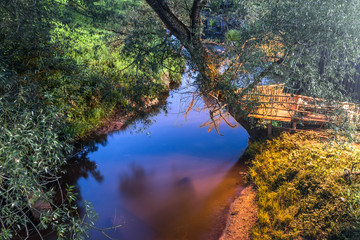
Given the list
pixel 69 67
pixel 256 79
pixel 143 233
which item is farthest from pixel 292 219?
pixel 69 67

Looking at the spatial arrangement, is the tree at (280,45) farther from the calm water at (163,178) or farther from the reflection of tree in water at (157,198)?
the reflection of tree in water at (157,198)

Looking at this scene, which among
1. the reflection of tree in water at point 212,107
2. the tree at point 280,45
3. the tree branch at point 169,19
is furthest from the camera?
the reflection of tree in water at point 212,107

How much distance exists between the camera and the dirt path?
7.13m

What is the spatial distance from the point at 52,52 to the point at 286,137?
7.94m

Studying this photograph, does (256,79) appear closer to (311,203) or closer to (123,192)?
(311,203)

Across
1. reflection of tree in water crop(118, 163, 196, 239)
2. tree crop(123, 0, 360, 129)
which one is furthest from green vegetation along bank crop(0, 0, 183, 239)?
reflection of tree in water crop(118, 163, 196, 239)

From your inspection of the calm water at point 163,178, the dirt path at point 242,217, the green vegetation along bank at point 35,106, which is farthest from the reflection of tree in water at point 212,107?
the dirt path at point 242,217

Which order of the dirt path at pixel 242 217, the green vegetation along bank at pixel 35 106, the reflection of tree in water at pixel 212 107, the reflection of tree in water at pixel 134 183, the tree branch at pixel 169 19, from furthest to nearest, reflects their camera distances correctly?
the reflection of tree in water at pixel 134 183 → the reflection of tree in water at pixel 212 107 → the dirt path at pixel 242 217 → the tree branch at pixel 169 19 → the green vegetation along bank at pixel 35 106

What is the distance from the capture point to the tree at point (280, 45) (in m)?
5.88

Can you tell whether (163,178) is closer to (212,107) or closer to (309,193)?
(212,107)

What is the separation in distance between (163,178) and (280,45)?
20.1 feet

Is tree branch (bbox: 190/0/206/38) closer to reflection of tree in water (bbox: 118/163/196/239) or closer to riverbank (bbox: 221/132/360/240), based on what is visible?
riverbank (bbox: 221/132/360/240)

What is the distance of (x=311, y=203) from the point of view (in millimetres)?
6410

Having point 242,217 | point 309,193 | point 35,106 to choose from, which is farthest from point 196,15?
point 242,217
